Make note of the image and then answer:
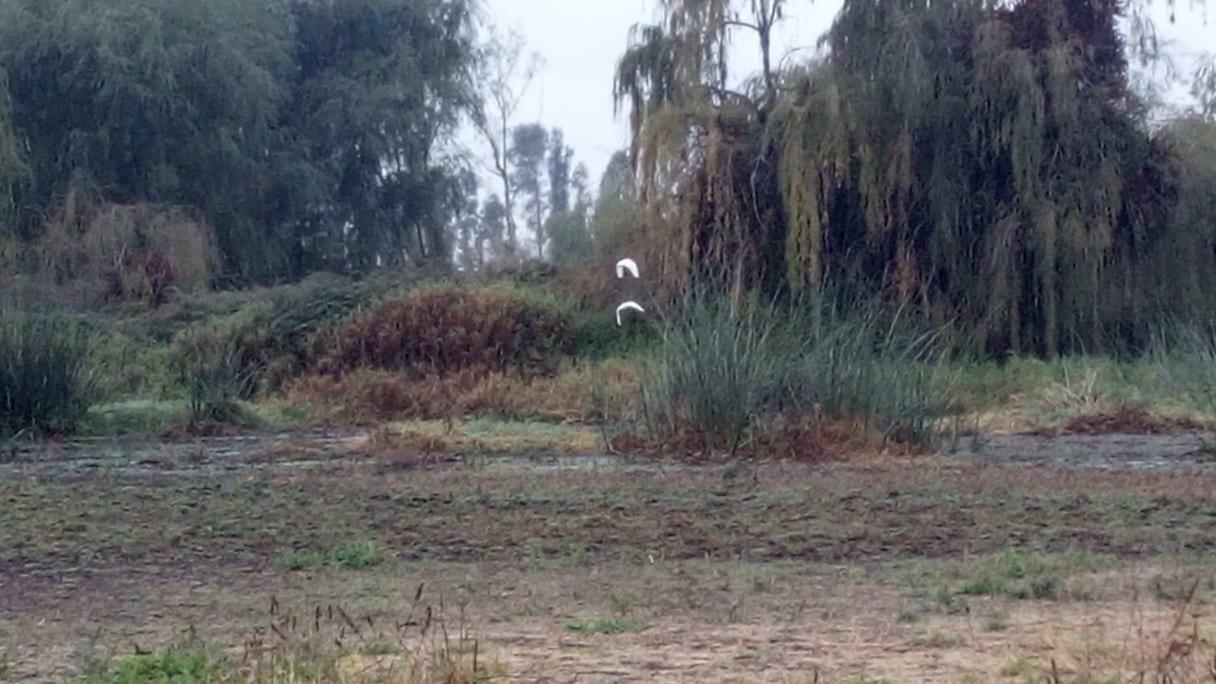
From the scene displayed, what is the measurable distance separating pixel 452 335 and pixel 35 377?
10188 mm

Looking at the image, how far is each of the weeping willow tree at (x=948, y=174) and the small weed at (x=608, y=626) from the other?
733 inches

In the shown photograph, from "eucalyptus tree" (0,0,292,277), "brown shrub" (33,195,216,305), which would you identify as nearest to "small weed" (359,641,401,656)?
"brown shrub" (33,195,216,305)

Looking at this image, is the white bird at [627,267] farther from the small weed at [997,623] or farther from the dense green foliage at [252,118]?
the small weed at [997,623]

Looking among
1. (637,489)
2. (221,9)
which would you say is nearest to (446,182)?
(221,9)

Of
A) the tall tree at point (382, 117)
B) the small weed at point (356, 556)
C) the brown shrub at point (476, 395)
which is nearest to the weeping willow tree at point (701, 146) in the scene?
the brown shrub at point (476, 395)

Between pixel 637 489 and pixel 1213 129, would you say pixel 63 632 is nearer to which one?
pixel 637 489

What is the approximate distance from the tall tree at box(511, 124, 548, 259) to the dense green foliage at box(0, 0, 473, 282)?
29.1m

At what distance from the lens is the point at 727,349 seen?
15664mm

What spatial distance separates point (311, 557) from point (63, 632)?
2.17 meters

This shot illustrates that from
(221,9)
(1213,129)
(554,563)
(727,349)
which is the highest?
(221,9)

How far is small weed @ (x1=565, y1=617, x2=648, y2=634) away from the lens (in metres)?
6.94

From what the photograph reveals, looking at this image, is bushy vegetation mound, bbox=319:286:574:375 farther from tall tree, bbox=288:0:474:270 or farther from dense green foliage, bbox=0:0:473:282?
tall tree, bbox=288:0:474:270

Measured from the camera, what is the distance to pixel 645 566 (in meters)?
9.15

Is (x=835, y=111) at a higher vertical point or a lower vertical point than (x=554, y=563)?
higher
